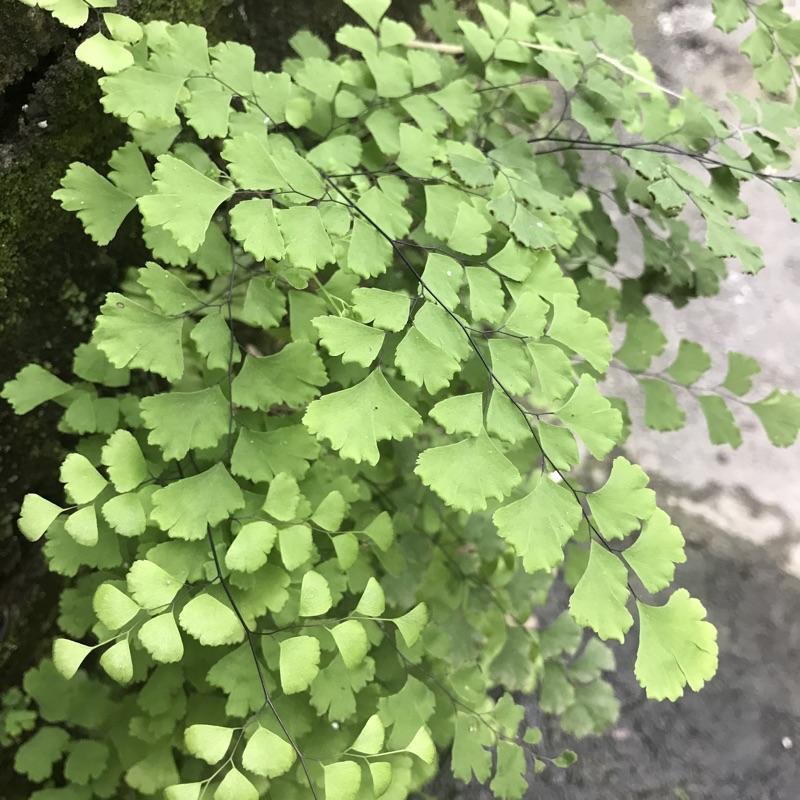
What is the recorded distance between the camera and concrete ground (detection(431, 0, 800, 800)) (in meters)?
1.31

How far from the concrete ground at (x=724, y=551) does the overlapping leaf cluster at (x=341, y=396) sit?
505 millimetres

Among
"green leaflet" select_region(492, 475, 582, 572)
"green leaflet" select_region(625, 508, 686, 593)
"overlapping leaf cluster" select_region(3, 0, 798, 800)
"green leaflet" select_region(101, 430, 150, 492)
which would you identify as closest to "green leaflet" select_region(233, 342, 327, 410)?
"overlapping leaf cluster" select_region(3, 0, 798, 800)

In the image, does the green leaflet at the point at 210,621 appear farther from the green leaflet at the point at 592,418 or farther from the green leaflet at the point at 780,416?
the green leaflet at the point at 780,416

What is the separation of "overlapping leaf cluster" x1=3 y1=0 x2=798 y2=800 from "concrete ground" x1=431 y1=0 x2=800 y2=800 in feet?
1.66

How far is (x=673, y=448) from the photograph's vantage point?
1.69 m

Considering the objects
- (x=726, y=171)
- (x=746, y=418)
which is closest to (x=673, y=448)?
(x=746, y=418)

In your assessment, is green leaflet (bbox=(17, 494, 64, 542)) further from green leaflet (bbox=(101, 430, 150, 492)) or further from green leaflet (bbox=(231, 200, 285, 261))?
green leaflet (bbox=(231, 200, 285, 261))

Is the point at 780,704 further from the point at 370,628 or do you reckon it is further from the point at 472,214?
the point at 472,214

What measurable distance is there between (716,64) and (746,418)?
37.9 inches

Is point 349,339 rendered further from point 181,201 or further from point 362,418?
point 181,201

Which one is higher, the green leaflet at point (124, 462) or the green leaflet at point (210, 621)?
the green leaflet at point (124, 462)

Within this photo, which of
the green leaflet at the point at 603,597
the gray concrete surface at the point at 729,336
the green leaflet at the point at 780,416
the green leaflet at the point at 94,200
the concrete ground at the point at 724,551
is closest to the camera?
the green leaflet at the point at 603,597

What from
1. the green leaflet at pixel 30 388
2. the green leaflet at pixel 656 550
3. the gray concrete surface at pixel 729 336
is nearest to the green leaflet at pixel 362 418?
the green leaflet at pixel 656 550

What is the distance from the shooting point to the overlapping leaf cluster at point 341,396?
24.3 inches
